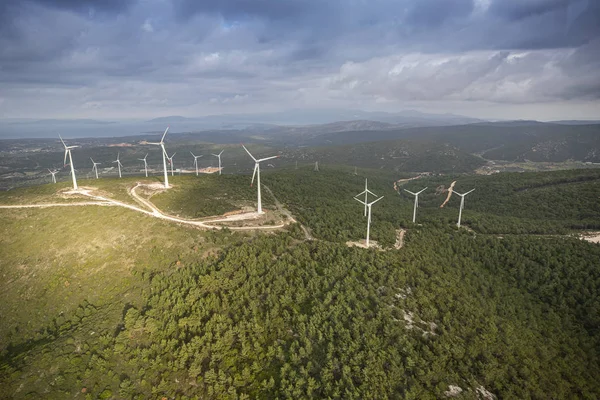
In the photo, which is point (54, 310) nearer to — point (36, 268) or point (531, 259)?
point (36, 268)

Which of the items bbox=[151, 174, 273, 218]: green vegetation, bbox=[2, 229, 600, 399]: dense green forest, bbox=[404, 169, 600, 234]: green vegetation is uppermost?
bbox=[151, 174, 273, 218]: green vegetation

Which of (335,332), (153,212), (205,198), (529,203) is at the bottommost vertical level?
(335,332)

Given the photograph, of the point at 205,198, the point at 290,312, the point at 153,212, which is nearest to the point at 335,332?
the point at 290,312

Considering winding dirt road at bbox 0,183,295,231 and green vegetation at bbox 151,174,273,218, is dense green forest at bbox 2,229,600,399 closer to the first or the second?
winding dirt road at bbox 0,183,295,231

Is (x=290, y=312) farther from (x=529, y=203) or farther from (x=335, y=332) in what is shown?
(x=529, y=203)

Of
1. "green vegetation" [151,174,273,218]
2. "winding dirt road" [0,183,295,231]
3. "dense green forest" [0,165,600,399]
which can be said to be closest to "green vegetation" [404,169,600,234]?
"dense green forest" [0,165,600,399]

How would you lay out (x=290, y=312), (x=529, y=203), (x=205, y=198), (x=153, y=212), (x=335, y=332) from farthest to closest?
(x=529, y=203)
(x=205, y=198)
(x=153, y=212)
(x=290, y=312)
(x=335, y=332)

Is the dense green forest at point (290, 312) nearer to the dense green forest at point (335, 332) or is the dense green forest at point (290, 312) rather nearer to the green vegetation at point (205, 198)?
the dense green forest at point (335, 332)

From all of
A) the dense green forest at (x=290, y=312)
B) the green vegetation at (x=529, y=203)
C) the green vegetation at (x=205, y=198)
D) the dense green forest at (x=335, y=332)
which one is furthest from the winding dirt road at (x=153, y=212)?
the green vegetation at (x=529, y=203)

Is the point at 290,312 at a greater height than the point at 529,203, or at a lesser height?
lesser
